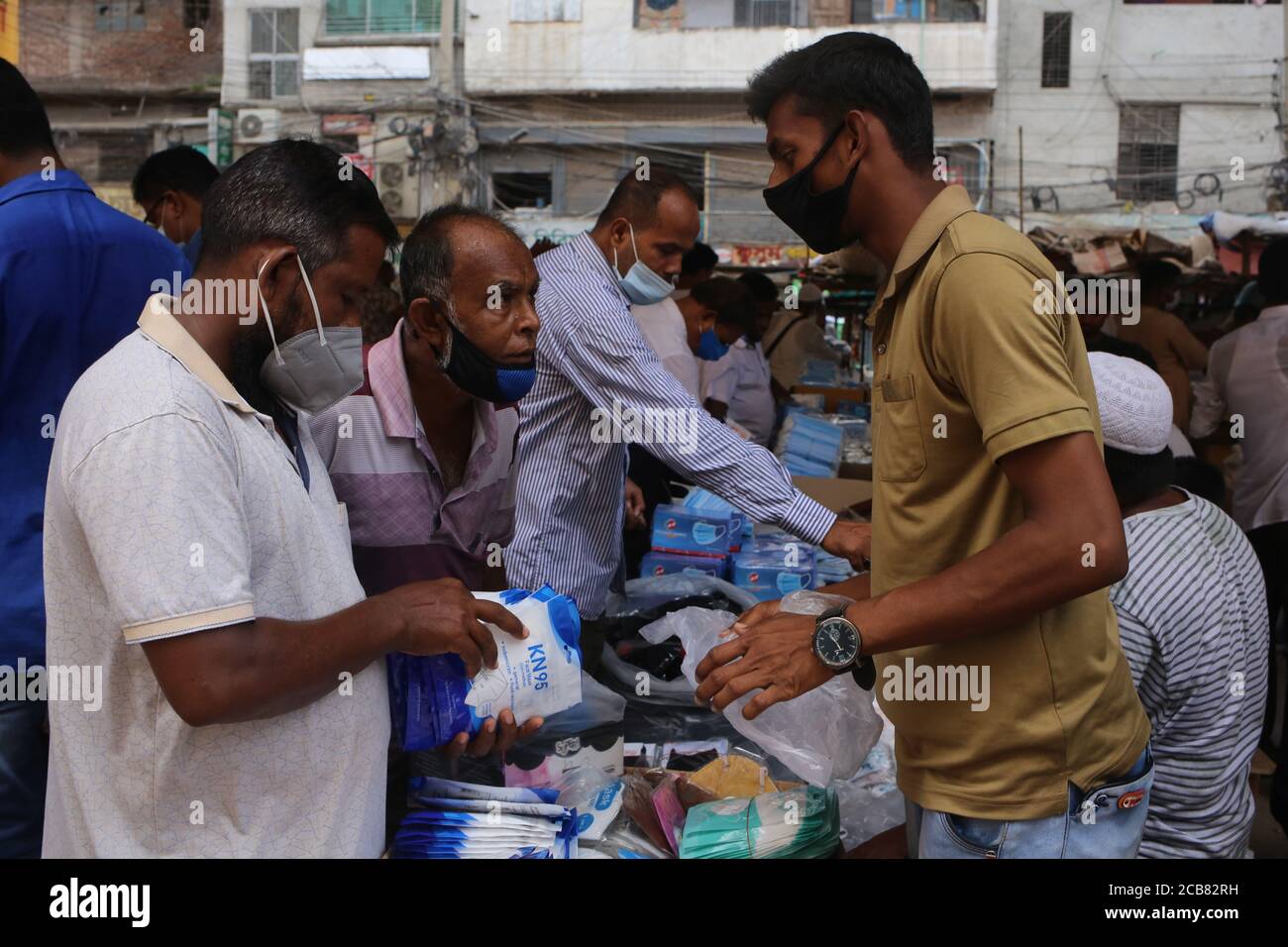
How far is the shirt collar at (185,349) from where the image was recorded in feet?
4.57

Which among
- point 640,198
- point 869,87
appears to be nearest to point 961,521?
point 869,87

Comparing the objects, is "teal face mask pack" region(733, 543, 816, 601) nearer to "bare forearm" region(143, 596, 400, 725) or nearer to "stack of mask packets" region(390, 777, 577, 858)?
"stack of mask packets" region(390, 777, 577, 858)

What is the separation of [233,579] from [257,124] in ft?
75.7

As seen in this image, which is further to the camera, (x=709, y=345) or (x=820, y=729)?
(x=709, y=345)

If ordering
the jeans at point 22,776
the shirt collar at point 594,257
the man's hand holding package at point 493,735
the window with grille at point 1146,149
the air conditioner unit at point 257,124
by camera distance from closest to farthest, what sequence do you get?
the man's hand holding package at point 493,735
the jeans at point 22,776
the shirt collar at point 594,257
the window with grille at point 1146,149
the air conditioner unit at point 257,124

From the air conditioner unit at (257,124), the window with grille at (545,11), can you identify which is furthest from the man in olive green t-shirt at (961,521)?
the air conditioner unit at (257,124)

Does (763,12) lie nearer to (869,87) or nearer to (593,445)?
(593,445)

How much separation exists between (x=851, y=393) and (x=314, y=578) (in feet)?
24.9

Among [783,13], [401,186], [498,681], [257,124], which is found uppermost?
[783,13]

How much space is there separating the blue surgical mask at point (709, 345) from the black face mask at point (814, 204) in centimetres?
418

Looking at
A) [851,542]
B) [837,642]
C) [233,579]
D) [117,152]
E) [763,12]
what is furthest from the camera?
[117,152]

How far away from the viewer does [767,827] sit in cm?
197

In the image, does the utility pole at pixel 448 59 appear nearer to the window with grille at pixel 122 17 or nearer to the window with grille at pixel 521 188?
the window with grille at pixel 521 188

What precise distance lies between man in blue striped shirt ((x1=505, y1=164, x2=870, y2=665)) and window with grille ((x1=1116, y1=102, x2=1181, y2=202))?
70.1 ft
